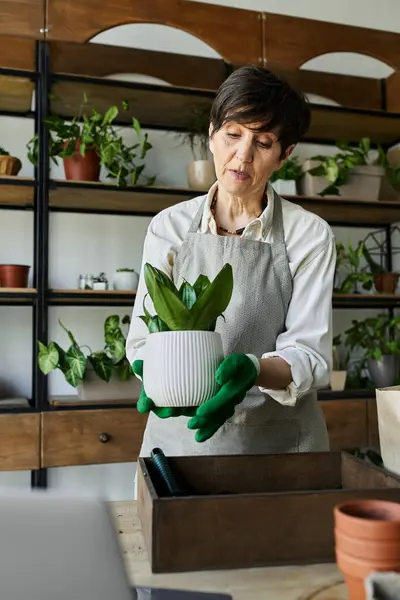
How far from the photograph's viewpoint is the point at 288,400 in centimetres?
111

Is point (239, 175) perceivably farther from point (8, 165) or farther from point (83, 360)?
point (8, 165)

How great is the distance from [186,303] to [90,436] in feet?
4.63

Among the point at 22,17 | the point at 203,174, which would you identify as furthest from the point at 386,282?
the point at 22,17

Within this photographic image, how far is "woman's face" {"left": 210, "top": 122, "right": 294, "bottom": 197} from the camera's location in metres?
1.23

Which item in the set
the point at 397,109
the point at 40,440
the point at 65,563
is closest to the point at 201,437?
the point at 65,563

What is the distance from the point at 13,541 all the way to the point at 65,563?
0.04 m

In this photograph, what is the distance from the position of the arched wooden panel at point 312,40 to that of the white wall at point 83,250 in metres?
0.35

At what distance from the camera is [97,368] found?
2252 mm

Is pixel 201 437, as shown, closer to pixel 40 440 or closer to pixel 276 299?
pixel 276 299

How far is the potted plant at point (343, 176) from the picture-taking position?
2543 mm

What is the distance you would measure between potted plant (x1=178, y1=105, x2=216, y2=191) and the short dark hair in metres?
1.14

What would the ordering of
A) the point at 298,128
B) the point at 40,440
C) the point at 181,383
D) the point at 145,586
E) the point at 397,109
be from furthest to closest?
the point at 397,109
the point at 40,440
the point at 298,128
the point at 181,383
the point at 145,586

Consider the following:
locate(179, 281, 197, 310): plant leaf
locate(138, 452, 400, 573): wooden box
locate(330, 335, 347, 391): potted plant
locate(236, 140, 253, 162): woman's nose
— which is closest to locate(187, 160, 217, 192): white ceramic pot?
locate(330, 335, 347, 391): potted plant

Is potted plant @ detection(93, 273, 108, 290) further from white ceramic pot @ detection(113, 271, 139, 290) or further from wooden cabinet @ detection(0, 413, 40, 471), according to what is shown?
wooden cabinet @ detection(0, 413, 40, 471)
